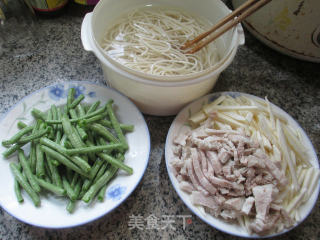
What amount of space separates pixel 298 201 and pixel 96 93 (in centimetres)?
104

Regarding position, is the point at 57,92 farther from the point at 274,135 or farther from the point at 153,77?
the point at 274,135

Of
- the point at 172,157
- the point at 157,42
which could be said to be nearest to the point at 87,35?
the point at 157,42

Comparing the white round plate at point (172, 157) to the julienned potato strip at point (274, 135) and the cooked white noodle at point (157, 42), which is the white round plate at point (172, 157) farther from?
the cooked white noodle at point (157, 42)

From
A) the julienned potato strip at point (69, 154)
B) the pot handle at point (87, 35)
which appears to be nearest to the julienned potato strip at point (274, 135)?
the julienned potato strip at point (69, 154)

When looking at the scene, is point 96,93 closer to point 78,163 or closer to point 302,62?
point 78,163

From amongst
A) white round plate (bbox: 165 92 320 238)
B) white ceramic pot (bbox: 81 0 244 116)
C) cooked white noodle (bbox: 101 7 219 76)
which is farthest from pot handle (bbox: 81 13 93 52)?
white round plate (bbox: 165 92 320 238)

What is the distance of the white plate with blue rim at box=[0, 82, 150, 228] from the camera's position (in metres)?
0.96

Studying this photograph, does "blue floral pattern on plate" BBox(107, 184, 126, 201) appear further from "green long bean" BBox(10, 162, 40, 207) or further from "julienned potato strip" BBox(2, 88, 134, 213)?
"green long bean" BBox(10, 162, 40, 207)

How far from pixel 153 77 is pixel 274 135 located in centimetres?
63

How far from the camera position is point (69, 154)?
1036mm

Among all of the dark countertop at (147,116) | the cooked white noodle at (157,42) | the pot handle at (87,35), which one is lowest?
the dark countertop at (147,116)

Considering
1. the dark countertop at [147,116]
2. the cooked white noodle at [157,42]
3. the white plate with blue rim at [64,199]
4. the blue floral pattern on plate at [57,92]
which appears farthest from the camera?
the cooked white noodle at [157,42]

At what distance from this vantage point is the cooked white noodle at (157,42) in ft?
4.57

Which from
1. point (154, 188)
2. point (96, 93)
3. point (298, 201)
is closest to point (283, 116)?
point (298, 201)
